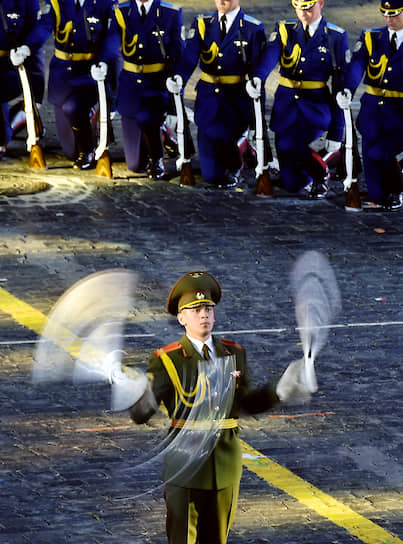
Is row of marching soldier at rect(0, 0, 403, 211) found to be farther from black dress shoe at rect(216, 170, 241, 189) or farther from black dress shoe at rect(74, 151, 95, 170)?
black dress shoe at rect(74, 151, 95, 170)

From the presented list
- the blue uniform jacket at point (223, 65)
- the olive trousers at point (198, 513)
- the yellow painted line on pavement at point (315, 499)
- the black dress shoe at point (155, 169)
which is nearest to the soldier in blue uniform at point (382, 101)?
the blue uniform jacket at point (223, 65)

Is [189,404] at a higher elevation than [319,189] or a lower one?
higher

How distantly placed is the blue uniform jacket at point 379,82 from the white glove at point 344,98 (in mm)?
91

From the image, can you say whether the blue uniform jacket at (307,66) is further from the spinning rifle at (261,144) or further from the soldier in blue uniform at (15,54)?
the soldier in blue uniform at (15,54)

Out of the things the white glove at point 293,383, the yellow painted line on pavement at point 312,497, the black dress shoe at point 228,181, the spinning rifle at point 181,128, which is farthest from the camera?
the black dress shoe at point 228,181

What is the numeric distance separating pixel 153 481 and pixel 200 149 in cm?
628

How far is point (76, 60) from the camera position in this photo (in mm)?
13586

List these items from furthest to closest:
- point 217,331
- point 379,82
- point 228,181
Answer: point 228,181 < point 379,82 < point 217,331

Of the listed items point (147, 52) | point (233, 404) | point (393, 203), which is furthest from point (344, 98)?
point (233, 404)

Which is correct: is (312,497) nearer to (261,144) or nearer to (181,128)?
(261,144)

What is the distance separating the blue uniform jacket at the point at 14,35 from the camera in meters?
13.6

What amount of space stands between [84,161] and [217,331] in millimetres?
4636

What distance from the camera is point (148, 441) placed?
8156 millimetres

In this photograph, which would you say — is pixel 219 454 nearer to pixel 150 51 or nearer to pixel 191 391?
pixel 191 391
